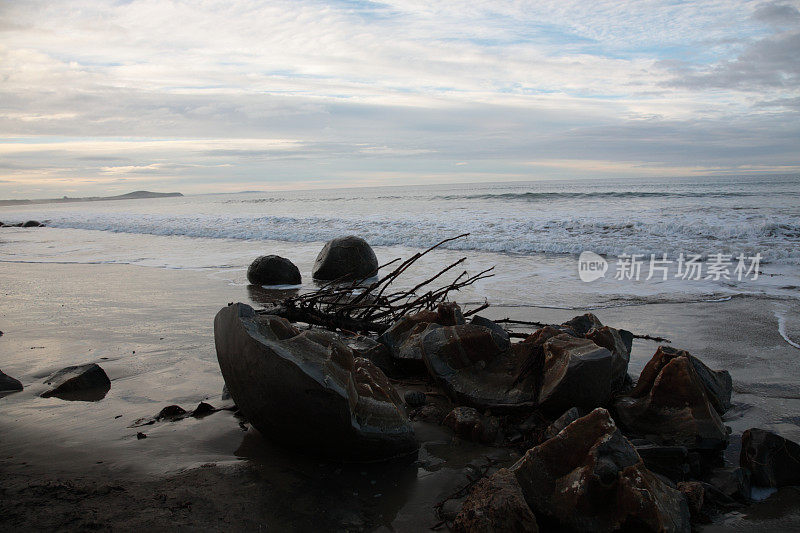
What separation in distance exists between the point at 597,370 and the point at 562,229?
1274 centimetres

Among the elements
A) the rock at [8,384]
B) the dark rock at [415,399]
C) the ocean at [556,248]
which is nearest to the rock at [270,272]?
the ocean at [556,248]

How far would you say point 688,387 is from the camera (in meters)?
3.06

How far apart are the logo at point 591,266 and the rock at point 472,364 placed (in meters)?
5.22

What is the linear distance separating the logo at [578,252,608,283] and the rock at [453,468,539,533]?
659 centimetres

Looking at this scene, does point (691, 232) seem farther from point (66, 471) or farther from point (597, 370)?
point (66, 471)

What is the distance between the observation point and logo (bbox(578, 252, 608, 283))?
28.8 ft

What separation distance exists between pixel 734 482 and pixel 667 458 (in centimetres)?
28

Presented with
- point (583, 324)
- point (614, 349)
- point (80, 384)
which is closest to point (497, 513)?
point (614, 349)

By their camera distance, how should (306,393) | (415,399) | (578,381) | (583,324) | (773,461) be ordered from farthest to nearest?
1. (583,324)
2. (415,399)
3. (578,381)
4. (773,461)
5. (306,393)

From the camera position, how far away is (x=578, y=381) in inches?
118

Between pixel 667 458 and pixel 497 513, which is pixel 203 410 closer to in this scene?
pixel 497 513

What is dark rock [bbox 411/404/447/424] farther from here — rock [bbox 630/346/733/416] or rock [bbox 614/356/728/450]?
rock [bbox 630/346/733/416]

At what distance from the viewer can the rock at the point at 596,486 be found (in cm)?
206

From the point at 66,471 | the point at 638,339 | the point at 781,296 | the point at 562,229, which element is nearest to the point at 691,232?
the point at 562,229
